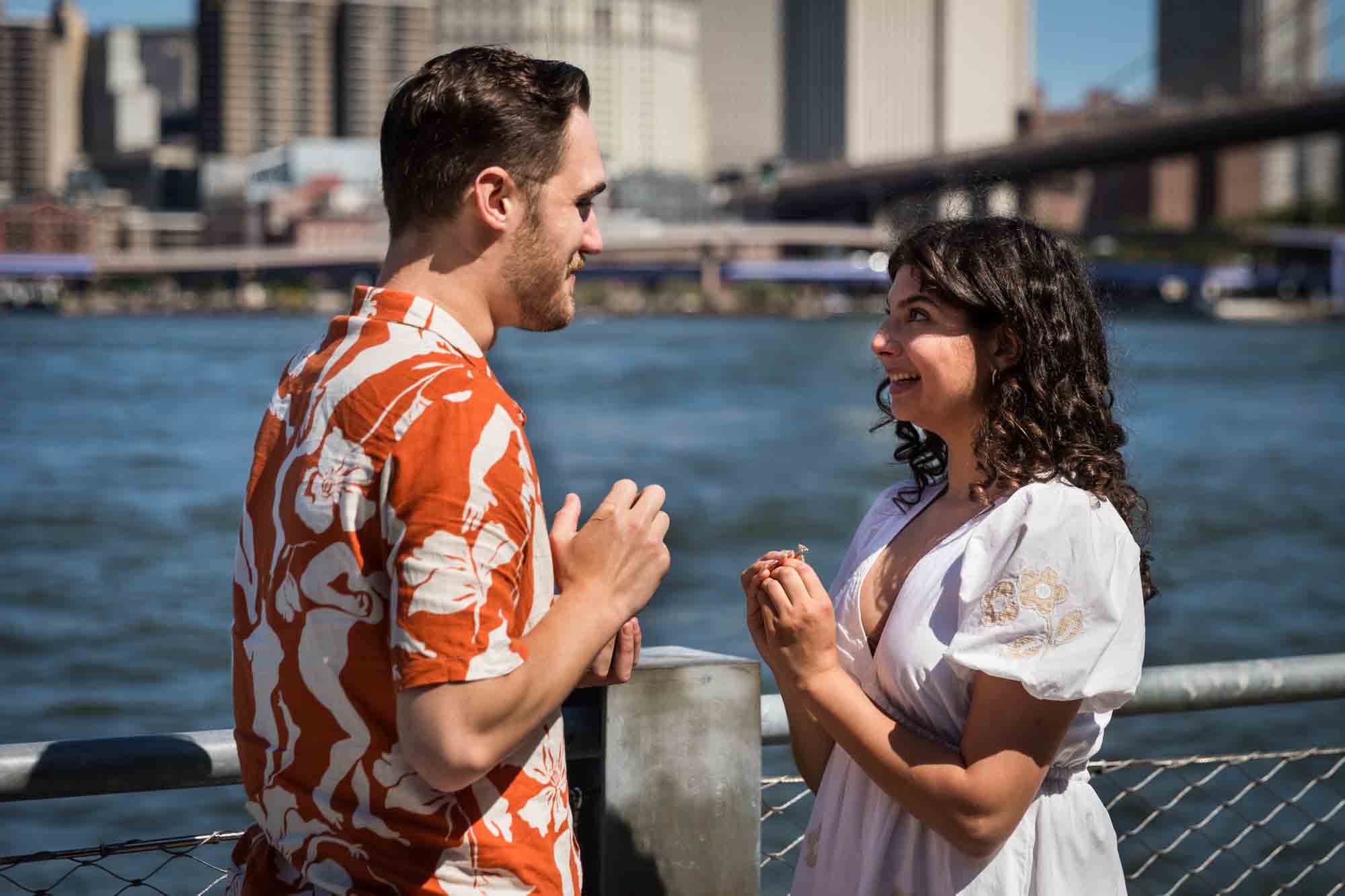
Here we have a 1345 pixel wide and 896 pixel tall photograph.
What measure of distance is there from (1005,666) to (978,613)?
0.05m

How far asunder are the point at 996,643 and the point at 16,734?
8.97 metres

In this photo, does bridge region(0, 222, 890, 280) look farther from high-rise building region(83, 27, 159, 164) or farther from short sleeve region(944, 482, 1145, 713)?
high-rise building region(83, 27, 159, 164)

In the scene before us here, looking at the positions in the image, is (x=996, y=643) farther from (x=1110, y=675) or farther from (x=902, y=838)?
(x=902, y=838)

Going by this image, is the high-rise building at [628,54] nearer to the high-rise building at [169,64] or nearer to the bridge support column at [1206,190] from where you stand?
the high-rise building at [169,64]

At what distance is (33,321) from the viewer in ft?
190

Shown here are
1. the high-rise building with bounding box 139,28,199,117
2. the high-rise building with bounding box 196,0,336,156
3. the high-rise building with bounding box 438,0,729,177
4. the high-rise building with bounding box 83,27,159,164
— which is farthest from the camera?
the high-rise building with bounding box 139,28,199,117

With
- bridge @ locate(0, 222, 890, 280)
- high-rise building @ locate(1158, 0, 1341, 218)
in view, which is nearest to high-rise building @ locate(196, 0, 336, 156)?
bridge @ locate(0, 222, 890, 280)

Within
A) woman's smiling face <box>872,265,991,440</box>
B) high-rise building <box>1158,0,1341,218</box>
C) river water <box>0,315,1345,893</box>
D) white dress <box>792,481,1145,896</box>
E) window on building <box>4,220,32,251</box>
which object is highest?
high-rise building <box>1158,0,1341,218</box>

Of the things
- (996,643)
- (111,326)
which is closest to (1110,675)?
(996,643)

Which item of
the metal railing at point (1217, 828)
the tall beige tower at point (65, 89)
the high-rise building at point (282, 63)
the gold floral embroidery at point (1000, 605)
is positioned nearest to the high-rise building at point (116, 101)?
the tall beige tower at point (65, 89)

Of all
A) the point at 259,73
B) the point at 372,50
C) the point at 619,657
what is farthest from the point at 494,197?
the point at 259,73

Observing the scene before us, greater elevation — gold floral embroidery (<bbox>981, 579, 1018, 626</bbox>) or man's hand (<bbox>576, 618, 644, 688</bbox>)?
gold floral embroidery (<bbox>981, 579, 1018, 626</bbox>)

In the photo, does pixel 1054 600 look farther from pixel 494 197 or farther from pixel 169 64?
pixel 169 64

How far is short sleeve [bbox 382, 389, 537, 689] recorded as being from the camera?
115cm
